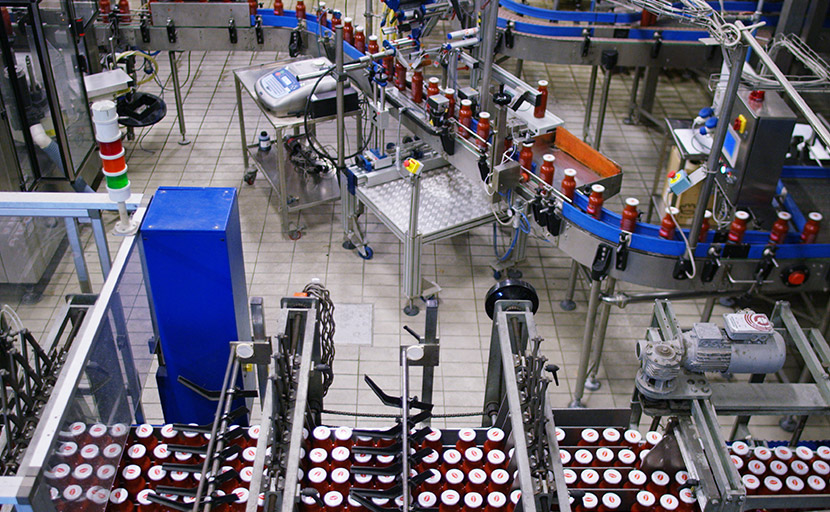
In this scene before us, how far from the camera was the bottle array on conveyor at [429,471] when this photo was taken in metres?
2.79

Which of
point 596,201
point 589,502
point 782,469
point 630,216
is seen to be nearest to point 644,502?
point 589,502

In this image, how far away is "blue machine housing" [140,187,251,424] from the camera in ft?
10.3

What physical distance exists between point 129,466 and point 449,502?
3.88 ft

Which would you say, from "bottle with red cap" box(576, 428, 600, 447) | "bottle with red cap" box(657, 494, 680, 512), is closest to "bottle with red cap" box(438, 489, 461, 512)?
"bottle with red cap" box(576, 428, 600, 447)

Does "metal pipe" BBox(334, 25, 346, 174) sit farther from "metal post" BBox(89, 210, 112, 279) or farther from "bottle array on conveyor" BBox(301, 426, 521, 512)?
"bottle array on conveyor" BBox(301, 426, 521, 512)

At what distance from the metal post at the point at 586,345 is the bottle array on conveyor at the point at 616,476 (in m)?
1.35

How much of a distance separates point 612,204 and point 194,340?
→ 4.27m

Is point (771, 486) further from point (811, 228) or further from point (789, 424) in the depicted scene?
point (789, 424)

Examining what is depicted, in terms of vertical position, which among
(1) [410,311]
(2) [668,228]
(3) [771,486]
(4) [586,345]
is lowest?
(1) [410,311]

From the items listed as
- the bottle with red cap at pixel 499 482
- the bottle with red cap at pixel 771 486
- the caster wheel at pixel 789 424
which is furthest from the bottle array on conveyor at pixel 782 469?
the caster wheel at pixel 789 424

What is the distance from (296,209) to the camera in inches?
245

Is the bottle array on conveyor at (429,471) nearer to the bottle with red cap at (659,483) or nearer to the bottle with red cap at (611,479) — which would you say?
the bottle with red cap at (611,479)

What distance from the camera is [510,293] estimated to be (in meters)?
3.33

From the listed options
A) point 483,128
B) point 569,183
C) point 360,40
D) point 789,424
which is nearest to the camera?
point 569,183
